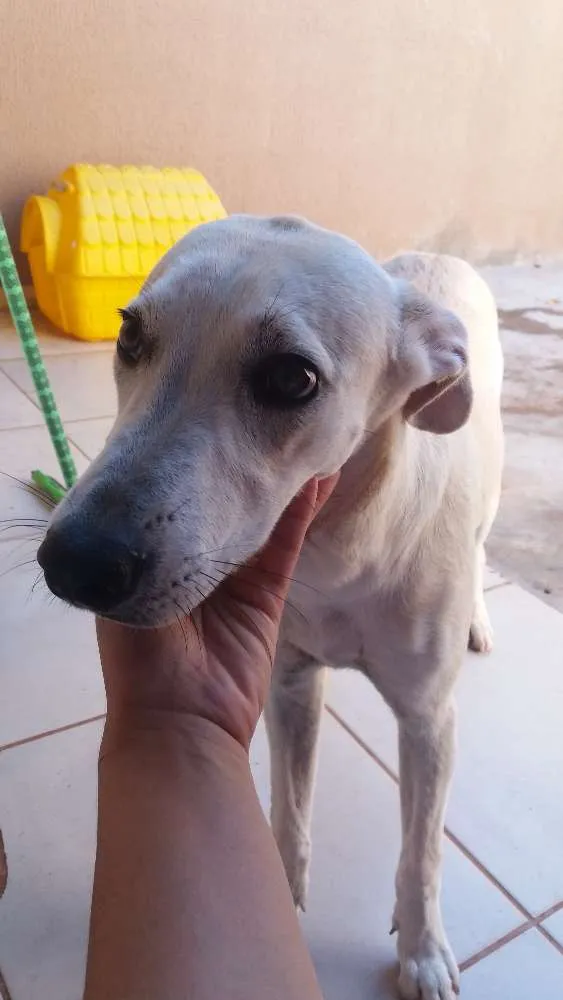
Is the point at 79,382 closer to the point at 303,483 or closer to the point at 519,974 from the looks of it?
the point at 303,483

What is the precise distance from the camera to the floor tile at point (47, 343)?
316cm

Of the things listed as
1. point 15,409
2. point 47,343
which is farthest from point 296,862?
point 47,343

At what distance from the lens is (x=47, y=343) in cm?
326

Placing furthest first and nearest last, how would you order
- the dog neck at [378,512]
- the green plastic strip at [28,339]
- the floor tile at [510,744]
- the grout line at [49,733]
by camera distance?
the green plastic strip at [28,339] < the grout line at [49,733] < the floor tile at [510,744] < the dog neck at [378,512]

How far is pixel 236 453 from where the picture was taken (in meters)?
0.86

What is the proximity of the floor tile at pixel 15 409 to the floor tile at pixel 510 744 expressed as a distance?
54.3 inches

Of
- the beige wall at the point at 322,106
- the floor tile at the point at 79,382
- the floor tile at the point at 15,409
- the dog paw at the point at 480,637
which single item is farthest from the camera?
the beige wall at the point at 322,106

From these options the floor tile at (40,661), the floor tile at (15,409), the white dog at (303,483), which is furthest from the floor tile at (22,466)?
the white dog at (303,483)

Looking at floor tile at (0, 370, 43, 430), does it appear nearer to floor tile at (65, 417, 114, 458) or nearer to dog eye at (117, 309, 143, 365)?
floor tile at (65, 417, 114, 458)

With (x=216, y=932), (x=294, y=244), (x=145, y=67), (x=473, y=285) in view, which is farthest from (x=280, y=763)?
(x=145, y=67)

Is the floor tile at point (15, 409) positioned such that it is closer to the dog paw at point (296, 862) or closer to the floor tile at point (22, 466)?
the floor tile at point (22, 466)

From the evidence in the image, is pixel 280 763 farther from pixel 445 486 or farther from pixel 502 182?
pixel 502 182

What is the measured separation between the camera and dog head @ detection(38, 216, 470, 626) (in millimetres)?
767

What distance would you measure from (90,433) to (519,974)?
1855 millimetres
